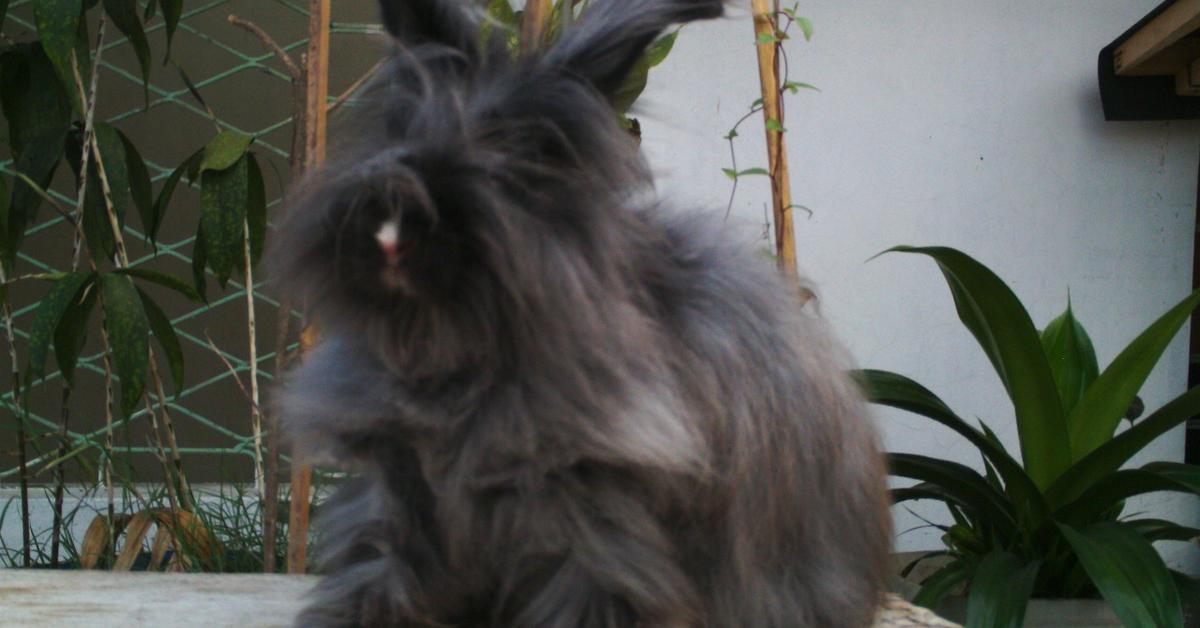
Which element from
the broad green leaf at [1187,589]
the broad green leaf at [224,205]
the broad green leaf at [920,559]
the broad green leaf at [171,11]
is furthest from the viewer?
the broad green leaf at [920,559]

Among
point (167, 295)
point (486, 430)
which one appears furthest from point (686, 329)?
point (167, 295)

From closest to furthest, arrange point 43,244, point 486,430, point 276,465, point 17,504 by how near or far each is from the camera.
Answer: point 486,430, point 276,465, point 17,504, point 43,244

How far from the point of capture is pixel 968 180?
338 centimetres

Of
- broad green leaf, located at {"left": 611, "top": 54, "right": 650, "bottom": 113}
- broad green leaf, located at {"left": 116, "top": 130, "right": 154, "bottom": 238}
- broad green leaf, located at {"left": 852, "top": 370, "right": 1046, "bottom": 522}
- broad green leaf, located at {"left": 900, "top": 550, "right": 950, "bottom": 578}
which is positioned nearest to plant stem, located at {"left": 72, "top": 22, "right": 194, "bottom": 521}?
broad green leaf, located at {"left": 116, "top": 130, "right": 154, "bottom": 238}

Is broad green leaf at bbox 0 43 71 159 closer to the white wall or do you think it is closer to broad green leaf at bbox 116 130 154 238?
broad green leaf at bbox 116 130 154 238

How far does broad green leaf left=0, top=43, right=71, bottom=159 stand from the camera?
271 cm

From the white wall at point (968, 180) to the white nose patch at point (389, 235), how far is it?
2.20m

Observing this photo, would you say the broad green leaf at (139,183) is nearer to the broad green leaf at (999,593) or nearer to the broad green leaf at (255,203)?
the broad green leaf at (255,203)

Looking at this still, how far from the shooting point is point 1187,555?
3498 mm

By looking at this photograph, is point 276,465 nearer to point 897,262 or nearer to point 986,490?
point 986,490

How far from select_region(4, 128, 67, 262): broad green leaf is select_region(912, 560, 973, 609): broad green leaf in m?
2.18

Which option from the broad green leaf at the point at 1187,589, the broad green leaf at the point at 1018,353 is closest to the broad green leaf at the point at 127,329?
the broad green leaf at the point at 1018,353

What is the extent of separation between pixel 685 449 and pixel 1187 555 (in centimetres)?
283

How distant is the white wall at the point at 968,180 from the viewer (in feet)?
10.9
